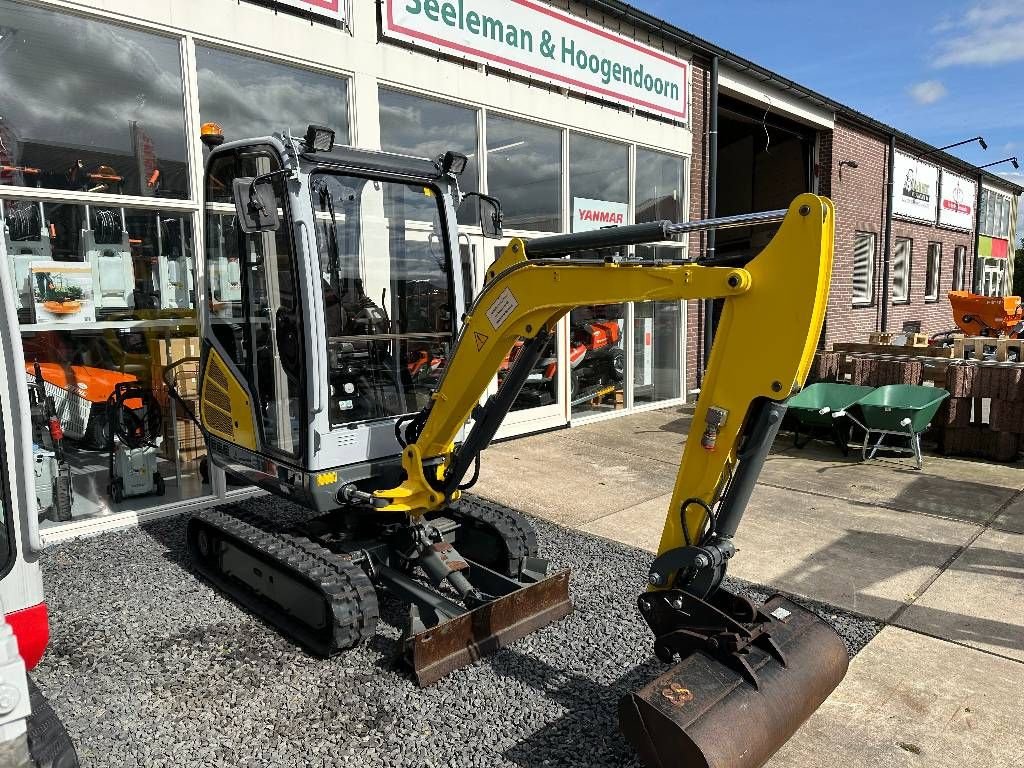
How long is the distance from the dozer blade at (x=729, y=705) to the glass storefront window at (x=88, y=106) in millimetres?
5140

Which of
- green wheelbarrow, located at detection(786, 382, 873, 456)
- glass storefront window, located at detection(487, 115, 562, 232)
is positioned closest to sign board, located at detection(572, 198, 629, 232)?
glass storefront window, located at detection(487, 115, 562, 232)

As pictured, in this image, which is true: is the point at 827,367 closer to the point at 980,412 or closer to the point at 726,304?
the point at 980,412

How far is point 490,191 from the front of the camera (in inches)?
321

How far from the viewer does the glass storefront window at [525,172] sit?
8.16 meters

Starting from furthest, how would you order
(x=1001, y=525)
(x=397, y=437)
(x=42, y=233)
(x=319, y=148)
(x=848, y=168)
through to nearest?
(x=848, y=168) < (x=1001, y=525) < (x=42, y=233) < (x=397, y=437) < (x=319, y=148)

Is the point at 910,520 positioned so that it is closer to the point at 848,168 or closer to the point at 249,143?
Result: the point at 249,143

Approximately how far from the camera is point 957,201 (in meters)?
19.7

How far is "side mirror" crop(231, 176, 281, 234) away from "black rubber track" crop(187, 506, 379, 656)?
1.75 metres

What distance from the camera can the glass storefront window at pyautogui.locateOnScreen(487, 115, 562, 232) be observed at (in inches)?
321

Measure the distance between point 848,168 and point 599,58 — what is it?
8072mm

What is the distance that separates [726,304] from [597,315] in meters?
6.78

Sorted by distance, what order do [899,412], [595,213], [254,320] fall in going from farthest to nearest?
1. [595,213]
2. [899,412]
3. [254,320]

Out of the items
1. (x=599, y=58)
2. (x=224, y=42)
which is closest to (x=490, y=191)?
(x=599, y=58)

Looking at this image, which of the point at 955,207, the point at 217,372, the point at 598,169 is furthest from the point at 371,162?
the point at 955,207
